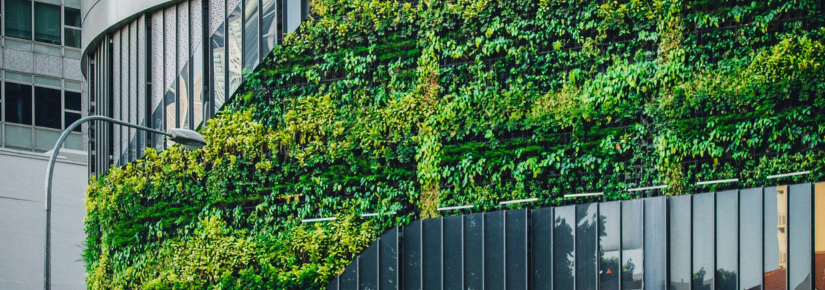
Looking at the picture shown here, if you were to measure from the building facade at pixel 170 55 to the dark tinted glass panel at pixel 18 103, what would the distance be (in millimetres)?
7096

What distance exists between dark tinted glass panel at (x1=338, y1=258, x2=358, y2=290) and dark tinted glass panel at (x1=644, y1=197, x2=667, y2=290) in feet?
19.5

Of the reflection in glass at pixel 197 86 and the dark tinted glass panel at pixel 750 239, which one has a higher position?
the reflection in glass at pixel 197 86

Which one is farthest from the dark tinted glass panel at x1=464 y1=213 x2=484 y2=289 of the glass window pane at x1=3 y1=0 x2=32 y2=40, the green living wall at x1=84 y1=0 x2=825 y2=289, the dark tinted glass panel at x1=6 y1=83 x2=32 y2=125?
the glass window pane at x1=3 y1=0 x2=32 y2=40

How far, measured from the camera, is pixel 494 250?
1605cm

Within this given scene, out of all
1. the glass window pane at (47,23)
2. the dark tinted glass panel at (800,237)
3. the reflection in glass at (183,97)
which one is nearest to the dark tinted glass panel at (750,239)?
the dark tinted glass panel at (800,237)

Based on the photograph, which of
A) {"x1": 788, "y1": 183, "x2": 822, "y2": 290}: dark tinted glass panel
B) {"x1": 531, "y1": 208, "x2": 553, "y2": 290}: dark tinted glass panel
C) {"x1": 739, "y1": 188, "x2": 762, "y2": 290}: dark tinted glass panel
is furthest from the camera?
{"x1": 531, "y1": 208, "x2": 553, "y2": 290}: dark tinted glass panel

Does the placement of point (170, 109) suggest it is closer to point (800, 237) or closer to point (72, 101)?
point (72, 101)

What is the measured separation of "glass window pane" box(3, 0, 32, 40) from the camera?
29.9 metres

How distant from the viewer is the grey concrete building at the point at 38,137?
2872cm

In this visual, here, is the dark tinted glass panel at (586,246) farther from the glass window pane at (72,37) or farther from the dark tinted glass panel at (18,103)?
the glass window pane at (72,37)

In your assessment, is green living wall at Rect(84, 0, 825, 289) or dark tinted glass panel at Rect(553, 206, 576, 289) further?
dark tinted glass panel at Rect(553, 206, 576, 289)

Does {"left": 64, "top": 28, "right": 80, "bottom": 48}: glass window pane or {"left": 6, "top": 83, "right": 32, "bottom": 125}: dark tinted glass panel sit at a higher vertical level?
{"left": 64, "top": 28, "right": 80, "bottom": 48}: glass window pane

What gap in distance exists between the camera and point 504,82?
16859mm

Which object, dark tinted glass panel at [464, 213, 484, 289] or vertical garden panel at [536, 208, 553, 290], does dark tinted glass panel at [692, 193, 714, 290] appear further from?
dark tinted glass panel at [464, 213, 484, 289]
